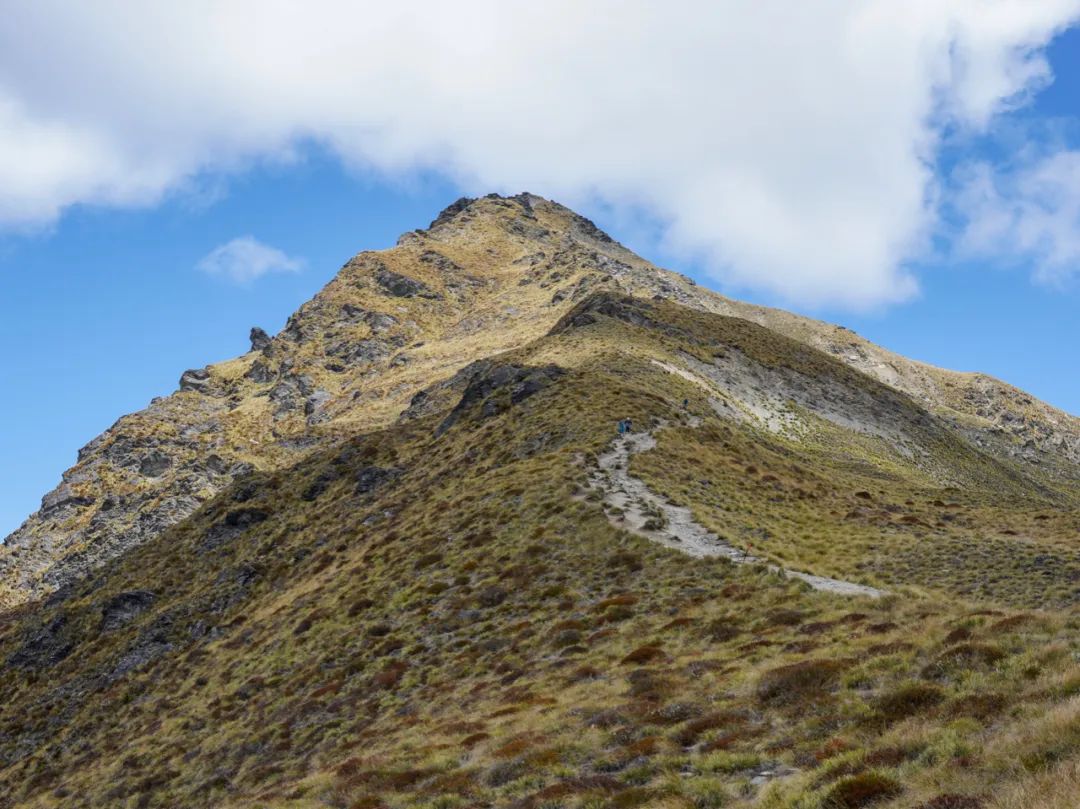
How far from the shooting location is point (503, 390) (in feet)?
230

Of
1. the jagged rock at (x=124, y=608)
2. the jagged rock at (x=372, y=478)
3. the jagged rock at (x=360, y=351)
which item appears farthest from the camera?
the jagged rock at (x=360, y=351)

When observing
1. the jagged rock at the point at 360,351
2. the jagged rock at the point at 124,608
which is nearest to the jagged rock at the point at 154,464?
the jagged rock at the point at 360,351

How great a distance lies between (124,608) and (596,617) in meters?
49.8

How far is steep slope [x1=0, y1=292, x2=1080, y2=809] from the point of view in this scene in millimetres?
15148

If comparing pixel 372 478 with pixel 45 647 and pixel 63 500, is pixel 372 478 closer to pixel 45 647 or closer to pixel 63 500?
pixel 45 647

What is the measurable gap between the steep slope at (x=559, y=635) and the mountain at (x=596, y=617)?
0.14 metres

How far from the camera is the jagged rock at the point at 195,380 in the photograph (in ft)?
611

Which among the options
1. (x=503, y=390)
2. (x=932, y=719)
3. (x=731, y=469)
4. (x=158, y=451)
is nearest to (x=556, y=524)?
(x=731, y=469)

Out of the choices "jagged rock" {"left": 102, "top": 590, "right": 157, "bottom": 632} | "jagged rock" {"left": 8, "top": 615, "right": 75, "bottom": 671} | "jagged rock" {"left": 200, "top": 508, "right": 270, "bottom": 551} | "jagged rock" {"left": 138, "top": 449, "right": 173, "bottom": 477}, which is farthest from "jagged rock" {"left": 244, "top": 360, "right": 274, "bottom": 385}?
"jagged rock" {"left": 102, "top": 590, "right": 157, "bottom": 632}

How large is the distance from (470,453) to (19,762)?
34454mm

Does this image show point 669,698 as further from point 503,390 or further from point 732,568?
point 503,390

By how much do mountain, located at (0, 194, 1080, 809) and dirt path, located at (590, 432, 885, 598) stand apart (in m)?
0.23

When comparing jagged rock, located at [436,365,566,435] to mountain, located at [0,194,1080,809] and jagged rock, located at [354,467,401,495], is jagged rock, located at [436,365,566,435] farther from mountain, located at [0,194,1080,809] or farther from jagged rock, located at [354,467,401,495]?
jagged rock, located at [354,467,401,495]

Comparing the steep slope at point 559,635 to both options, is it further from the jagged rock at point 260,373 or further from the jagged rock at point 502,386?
the jagged rock at point 260,373
